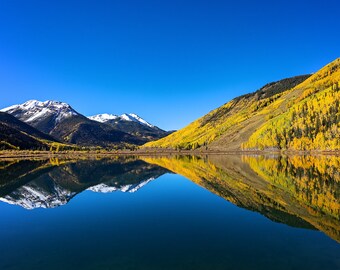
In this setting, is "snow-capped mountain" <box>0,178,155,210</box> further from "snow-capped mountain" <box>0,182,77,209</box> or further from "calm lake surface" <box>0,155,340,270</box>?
"calm lake surface" <box>0,155,340,270</box>

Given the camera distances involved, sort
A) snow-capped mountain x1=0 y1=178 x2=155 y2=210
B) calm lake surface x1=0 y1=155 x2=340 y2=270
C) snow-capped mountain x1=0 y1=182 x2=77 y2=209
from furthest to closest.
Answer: snow-capped mountain x1=0 y1=178 x2=155 y2=210 → snow-capped mountain x1=0 y1=182 x2=77 y2=209 → calm lake surface x1=0 y1=155 x2=340 y2=270

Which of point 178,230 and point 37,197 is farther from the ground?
point 37,197

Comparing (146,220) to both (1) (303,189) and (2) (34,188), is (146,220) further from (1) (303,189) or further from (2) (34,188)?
(2) (34,188)

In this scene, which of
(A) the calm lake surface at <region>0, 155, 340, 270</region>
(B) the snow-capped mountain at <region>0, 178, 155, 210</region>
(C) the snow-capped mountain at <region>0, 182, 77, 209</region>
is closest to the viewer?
(A) the calm lake surface at <region>0, 155, 340, 270</region>

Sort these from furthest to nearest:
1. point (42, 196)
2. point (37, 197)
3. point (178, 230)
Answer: point (42, 196)
point (37, 197)
point (178, 230)

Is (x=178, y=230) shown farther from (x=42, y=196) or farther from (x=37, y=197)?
(x=42, y=196)

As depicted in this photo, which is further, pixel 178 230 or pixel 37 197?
pixel 37 197

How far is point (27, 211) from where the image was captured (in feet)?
130

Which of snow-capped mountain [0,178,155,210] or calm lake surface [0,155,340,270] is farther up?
snow-capped mountain [0,178,155,210]

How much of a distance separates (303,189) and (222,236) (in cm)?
2907

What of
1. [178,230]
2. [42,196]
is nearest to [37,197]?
[42,196]

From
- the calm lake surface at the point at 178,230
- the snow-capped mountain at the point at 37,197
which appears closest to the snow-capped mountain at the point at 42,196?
the snow-capped mountain at the point at 37,197

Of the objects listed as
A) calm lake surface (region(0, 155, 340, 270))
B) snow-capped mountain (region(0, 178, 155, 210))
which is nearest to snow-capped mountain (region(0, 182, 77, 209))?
snow-capped mountain (region(0, 178, 155, 210))

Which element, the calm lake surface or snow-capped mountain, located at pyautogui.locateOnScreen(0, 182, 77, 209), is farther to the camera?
snow-capped mountain, located at pyautogui.locateOnScreen(0, 182, 77, 209)
